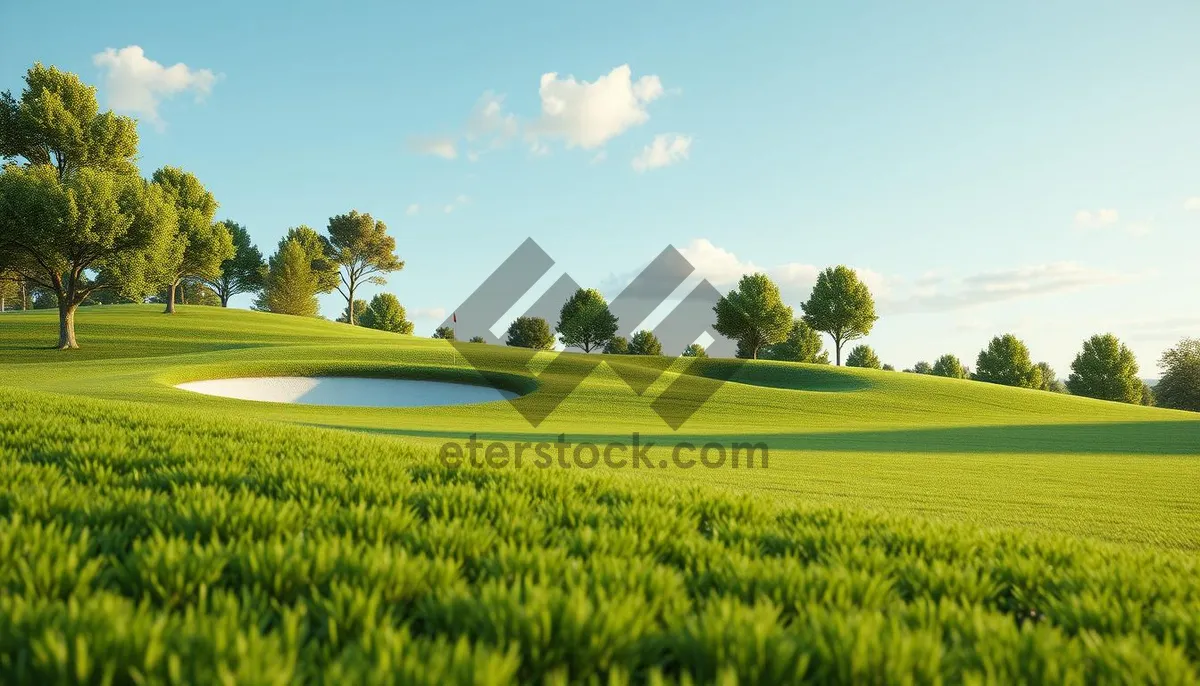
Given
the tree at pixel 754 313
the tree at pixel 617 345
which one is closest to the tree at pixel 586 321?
the tree at pixel 617 345

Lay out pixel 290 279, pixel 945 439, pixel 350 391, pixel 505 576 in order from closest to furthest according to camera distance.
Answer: pixel 505 576 → pixel 945 439 → pixel 350 391 → pixel 290 279

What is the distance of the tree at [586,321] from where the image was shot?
71.5 metres

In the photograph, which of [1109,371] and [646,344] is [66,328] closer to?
[646,344]

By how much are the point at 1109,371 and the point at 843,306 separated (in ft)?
101

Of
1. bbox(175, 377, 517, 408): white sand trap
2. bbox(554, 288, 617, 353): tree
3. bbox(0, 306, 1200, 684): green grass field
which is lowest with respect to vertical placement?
bbox(175, 377, 517, 408): white sand trap

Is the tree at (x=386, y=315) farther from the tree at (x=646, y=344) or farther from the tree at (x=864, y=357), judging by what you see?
the tree at (x=864, y=357)

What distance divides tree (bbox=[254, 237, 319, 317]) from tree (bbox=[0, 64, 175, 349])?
2976cm

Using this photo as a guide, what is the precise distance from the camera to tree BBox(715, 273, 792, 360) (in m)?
63.5

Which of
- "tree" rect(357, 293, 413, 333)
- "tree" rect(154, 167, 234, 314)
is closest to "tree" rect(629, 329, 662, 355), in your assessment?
"tree" rect(357, 293, 413, 333)

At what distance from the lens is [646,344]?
83062 millimetres

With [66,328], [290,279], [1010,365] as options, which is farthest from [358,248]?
[1010,365]

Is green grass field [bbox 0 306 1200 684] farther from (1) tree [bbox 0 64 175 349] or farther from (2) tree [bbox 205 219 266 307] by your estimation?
(2) tree [bbox 205 219 266 307]

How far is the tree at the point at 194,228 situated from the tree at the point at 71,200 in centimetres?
404

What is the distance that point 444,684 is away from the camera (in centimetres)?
161
